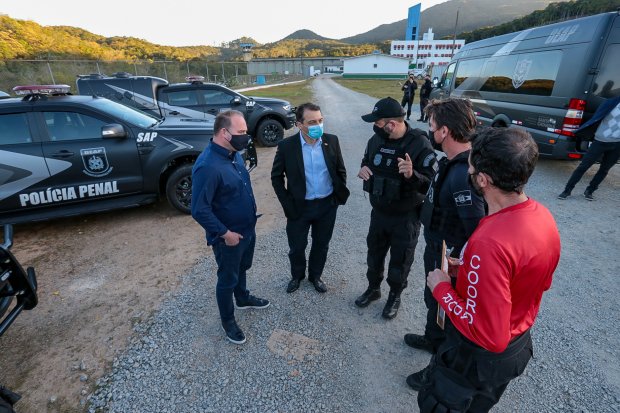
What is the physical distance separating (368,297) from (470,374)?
1.65 metres

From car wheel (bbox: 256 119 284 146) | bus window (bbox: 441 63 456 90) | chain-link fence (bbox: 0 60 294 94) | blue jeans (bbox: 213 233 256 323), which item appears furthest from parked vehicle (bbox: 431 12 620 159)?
chain-link fence (bbox: 0 60 294 94)

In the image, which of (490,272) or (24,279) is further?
(24,279)

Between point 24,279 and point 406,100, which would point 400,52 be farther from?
point 24,279

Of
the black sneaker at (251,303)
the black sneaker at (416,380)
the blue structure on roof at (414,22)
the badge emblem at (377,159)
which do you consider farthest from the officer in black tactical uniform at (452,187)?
the blue structure on roof at (414,22)

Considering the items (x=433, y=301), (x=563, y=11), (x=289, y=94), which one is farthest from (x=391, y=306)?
(x=563, y=11)

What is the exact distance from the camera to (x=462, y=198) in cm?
175

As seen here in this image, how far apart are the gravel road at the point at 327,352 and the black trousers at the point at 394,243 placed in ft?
1.27

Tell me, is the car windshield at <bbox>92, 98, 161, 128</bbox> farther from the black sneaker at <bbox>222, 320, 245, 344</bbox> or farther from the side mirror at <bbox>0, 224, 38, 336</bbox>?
the black sneaker at <bbox>222, 320, 245, 344</bbox>

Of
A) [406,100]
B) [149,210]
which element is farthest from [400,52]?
[149,210]

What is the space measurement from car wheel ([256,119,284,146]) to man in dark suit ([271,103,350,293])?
614cm

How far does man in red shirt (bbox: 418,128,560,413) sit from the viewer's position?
3.71ft

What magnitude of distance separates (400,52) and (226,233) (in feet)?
277

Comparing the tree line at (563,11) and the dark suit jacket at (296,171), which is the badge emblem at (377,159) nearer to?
the dark suit jacket at (296,171)

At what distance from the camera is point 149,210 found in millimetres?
5188
